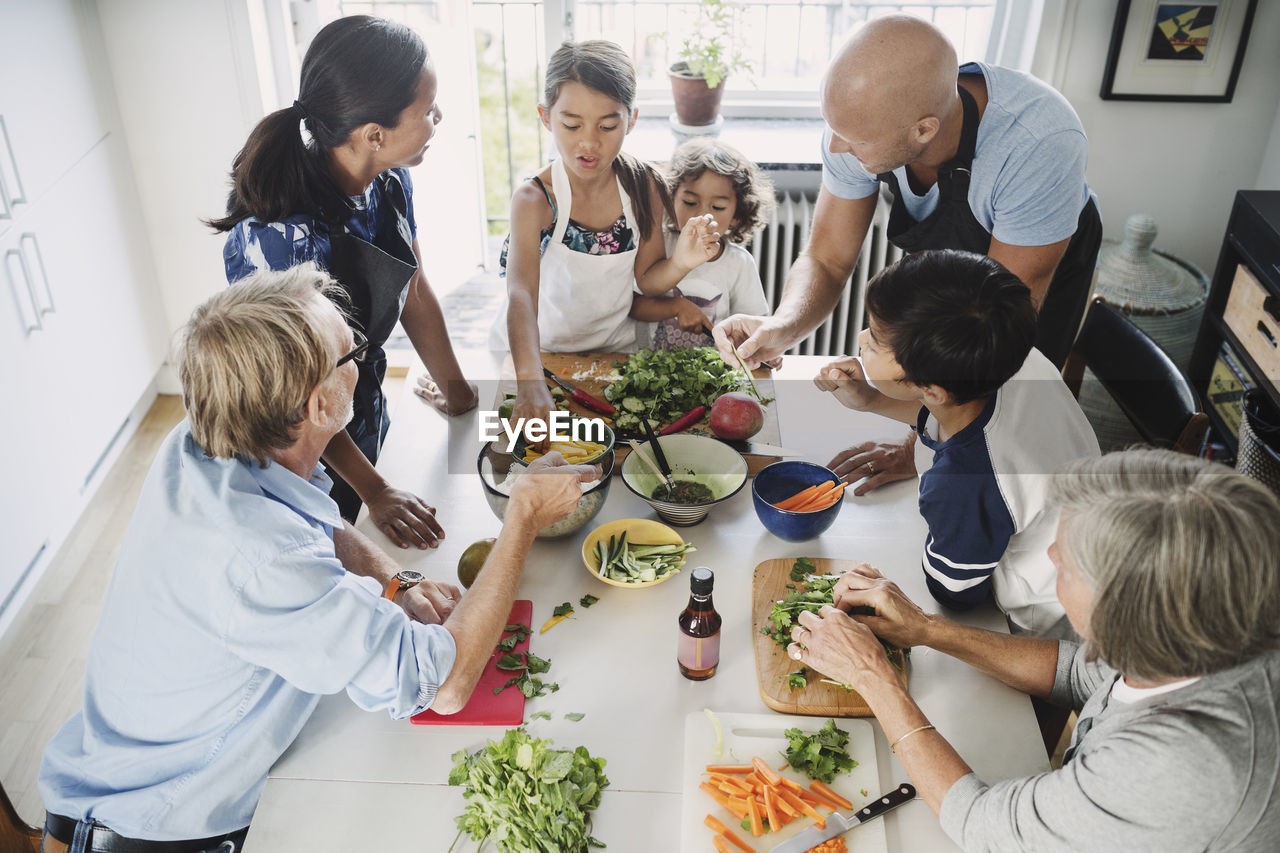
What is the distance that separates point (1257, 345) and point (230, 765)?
3.02 m

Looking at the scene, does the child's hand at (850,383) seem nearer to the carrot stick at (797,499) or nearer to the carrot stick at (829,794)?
the carrot stick at (797,499)

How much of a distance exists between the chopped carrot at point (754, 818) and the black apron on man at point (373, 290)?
3.41 feet

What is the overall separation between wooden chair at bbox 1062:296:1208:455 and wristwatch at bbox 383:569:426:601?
1.43 meters

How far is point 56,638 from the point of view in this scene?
109 inches

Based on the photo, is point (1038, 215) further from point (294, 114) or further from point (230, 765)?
point (230, 765)

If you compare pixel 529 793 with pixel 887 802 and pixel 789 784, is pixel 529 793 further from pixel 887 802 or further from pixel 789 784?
pixel 887 802

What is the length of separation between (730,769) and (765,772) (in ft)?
0.15

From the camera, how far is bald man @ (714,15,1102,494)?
1.88m

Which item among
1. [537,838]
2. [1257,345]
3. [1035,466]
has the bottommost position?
[1257,345]

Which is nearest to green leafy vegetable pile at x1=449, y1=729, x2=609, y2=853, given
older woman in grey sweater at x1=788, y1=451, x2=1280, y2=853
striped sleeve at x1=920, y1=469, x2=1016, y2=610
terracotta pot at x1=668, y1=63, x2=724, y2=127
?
older woman in grey sweater at x1=788, y1=451, x2=1280, y2=853

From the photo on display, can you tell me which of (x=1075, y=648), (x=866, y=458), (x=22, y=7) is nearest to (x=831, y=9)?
(x=866, y=458)

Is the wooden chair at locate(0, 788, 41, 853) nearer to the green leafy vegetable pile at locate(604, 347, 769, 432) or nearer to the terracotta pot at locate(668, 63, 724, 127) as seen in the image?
the green leafy vegetable pile at locate(604, 347, 769, 432)

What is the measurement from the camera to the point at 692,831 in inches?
47.9

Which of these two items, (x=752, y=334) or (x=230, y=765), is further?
(x=752, y=334)
